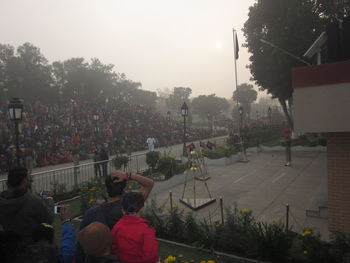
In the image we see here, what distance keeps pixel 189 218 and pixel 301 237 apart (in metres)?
2.29

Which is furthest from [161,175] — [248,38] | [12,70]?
[12,70]

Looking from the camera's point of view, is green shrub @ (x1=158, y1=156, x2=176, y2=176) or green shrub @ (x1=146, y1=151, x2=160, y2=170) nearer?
green shrub @ (x1=158, y1=156, x2=176, y2=176)

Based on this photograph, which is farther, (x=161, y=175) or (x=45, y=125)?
(x=45, y=125)

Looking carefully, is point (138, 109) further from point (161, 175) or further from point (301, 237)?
point (301, 237)

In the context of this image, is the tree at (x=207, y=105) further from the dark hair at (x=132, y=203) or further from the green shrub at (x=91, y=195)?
the dark hair at (x=132, y=203)

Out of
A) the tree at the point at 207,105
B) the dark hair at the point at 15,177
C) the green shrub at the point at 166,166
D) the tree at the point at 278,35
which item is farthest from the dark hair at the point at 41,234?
the tree at the point at 207,105

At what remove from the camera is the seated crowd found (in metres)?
2.54

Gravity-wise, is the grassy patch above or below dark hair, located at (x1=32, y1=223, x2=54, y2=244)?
below

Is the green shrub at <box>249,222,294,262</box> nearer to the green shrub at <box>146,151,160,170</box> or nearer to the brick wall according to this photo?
the brick wall

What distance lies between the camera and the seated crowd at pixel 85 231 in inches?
100.0

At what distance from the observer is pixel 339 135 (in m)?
6.65

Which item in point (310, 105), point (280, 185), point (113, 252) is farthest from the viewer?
point (280, 185)

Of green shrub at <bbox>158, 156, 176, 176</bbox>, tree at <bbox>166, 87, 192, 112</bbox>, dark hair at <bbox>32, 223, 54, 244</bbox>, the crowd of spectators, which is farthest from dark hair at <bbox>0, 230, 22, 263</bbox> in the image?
tree at <bbox>166, 87, 192, 112</bbox>

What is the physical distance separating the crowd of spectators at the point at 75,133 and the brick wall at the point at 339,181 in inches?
520
